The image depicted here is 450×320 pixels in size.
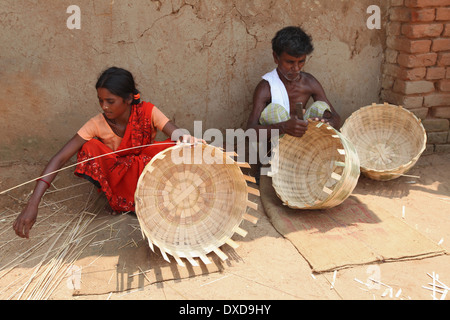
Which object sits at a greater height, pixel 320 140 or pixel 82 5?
pixel 82 5

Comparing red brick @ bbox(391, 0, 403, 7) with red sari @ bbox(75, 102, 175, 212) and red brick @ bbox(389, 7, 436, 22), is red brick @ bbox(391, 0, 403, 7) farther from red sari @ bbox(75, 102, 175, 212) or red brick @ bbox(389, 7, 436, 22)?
red sari @ bbox(75, 102, 175, 212)

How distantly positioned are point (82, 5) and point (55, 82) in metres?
0.59

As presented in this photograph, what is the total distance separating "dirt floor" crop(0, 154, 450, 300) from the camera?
2248 millimetres

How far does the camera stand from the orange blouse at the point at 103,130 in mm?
2816

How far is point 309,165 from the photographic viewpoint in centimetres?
329

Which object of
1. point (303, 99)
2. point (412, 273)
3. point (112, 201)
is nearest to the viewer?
point (412, 273)

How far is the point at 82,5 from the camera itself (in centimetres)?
318

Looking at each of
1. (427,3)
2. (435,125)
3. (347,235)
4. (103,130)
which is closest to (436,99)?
(435,125)

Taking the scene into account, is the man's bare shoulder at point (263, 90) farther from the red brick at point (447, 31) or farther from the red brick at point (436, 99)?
the red brick at point (447, 31)

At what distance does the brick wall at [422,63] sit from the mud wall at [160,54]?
0.65 feet

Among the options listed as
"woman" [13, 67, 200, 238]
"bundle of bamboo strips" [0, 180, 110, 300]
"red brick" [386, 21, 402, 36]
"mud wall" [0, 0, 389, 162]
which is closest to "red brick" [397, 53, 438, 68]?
"red brick" [386, 21, 402, 36]

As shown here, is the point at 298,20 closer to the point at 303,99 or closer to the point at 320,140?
the point at 303,99
